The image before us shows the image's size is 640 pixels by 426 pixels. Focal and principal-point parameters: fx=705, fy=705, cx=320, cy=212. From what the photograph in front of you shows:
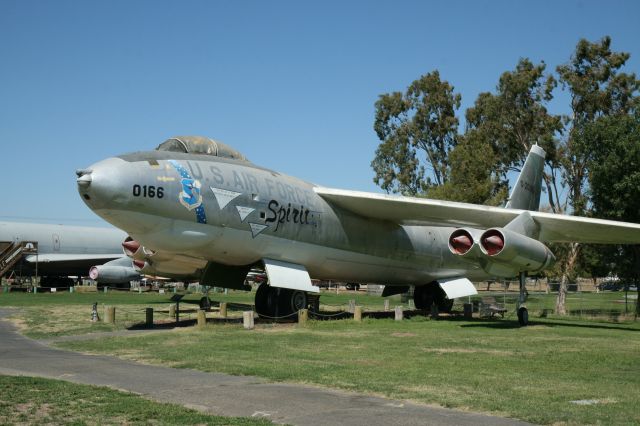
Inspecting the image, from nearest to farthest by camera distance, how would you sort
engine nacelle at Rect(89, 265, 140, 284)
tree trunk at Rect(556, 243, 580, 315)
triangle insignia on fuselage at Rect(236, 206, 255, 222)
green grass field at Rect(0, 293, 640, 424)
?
green grass field at Rect(0, 293, 640, 424) → triangle insignia on fuselage at Rect(236, 206, 255, 222) → tree trunk at Rect(556, 243, 580, 315) → engine nacelle at Rect(89, 265, 140, 284)

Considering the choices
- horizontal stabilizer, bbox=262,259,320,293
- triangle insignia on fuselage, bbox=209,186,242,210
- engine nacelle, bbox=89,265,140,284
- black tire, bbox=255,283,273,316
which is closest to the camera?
triangle insignia on fuselage, bbox=209,186,242,210

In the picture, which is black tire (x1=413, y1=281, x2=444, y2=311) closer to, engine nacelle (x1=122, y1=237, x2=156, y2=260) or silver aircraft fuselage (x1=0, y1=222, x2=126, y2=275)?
engine nacelle (x1=122, y1=237, x2=156, y2=260)

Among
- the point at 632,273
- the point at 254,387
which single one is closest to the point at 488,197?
the point at 632,273

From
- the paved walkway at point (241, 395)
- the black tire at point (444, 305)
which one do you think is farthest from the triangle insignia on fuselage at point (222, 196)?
the black tire at point (444, 305)

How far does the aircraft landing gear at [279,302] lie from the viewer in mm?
19984

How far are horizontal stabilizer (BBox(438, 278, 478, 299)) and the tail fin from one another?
318 centimetres

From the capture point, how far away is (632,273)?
Result: 3084cm

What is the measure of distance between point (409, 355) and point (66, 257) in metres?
37.7

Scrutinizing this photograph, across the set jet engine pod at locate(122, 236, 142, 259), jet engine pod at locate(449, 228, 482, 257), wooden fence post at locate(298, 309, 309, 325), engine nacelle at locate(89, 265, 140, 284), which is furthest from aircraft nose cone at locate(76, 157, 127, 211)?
engine nacelle at locate(89, 265, 140, 284)

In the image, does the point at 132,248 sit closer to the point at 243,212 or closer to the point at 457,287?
the point at 243,212

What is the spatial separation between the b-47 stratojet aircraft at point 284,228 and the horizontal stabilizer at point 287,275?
0.04m

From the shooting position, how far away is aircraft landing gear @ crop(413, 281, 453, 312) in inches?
1035

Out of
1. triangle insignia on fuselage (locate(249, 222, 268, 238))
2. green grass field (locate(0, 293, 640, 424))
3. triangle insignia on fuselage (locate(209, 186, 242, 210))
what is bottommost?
green grass field (locate(0, 293, 640, 424))

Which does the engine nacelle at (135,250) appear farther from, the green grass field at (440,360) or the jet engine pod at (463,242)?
the jet engine pod at (463,242)
